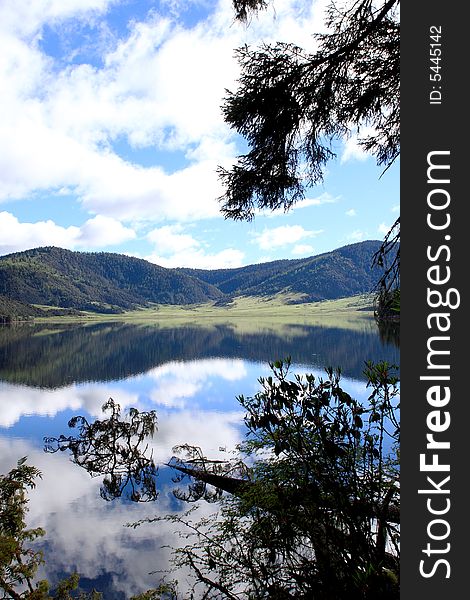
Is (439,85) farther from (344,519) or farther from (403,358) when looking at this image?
(344,519)

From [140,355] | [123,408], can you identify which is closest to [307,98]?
[123,408]

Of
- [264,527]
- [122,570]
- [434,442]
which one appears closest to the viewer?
[434,442]

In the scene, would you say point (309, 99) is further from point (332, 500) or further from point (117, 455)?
point (117, 455)

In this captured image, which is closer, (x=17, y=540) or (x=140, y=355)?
(x=17, y=540)

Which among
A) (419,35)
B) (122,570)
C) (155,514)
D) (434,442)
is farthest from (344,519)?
(155,514)

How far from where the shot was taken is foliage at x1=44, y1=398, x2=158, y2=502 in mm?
14602

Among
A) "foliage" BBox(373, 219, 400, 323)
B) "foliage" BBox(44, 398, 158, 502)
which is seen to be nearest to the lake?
"foliage" BBox(44, 398, 158, 502)

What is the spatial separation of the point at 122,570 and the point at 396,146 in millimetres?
10197

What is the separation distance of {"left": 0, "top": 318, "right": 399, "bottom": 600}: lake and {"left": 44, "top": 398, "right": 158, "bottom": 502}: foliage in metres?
0.42

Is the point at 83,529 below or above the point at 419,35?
below

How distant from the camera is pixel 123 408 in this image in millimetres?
28406

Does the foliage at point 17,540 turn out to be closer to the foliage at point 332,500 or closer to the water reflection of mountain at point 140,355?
the foliage at point 332,500

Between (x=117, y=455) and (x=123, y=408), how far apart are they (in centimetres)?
1087

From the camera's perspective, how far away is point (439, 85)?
2.17 meters
